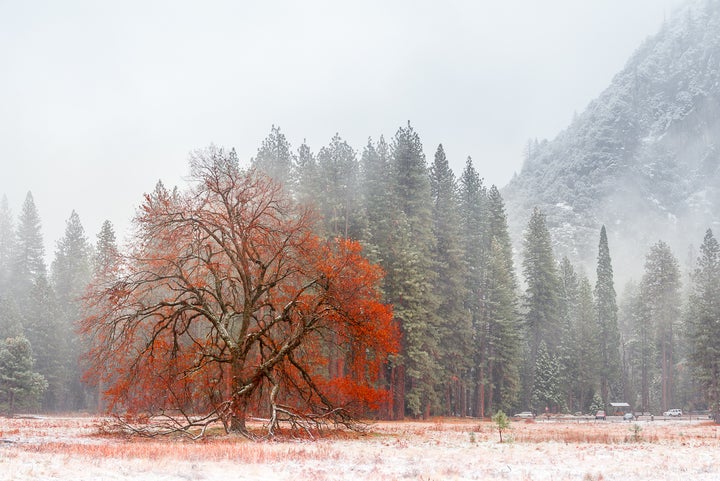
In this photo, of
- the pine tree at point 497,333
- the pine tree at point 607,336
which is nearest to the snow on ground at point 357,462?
the pine tree at point 497,333

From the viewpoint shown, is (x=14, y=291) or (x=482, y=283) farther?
(x=14, y=291)

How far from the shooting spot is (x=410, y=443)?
888 inches

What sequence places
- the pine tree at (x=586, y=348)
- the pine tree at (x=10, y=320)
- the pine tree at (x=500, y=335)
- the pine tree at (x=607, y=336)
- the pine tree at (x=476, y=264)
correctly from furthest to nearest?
the pine tree at (x=607, y=336) < the pine tree at (x=586, y=348) < the pine tree at (x=10, y=320) < the pine tree at (x=476, y=264) < the pine tree at (x=500, y=335)

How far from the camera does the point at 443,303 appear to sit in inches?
2088

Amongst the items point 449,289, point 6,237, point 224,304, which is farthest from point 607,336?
point 6,237

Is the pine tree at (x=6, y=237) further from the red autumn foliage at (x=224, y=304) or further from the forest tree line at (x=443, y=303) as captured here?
the red autumn foliage at (x=224, y=304)

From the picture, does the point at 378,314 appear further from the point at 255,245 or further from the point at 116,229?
the point at 116,229

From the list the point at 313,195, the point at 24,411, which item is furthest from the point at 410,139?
the point at 24,411

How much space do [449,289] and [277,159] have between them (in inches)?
738

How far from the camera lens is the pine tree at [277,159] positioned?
5112cm

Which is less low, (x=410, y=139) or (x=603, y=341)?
(x=410, y=139)

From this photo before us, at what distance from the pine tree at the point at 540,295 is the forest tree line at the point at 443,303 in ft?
0.52

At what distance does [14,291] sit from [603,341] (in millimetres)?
76100

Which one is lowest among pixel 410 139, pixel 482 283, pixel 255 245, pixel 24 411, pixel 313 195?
pixel 24 411
